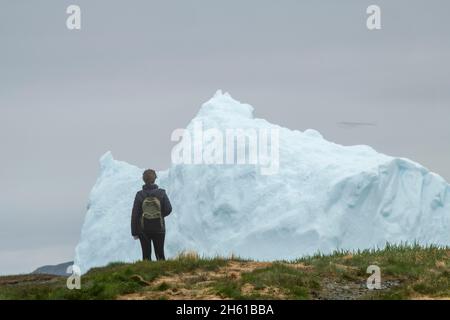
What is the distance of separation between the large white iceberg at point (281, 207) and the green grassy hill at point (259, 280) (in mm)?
51874

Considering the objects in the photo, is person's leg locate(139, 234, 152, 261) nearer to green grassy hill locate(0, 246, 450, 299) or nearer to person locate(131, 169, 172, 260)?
person locate(131, 169, 172, 260)

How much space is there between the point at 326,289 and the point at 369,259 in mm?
3186

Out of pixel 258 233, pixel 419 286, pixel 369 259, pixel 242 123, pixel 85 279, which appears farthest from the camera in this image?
pixel 242 123

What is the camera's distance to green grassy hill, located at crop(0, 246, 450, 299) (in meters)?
18.3

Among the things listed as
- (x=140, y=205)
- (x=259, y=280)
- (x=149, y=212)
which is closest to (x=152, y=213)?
(x=149, y=212)

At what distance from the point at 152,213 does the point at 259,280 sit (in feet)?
15.4

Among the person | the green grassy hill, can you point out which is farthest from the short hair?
the green grassy hill

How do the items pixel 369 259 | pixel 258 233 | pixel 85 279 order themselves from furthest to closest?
pixel 258 233, pixel 369 259, pixel 85 279

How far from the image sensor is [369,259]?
21.6 metres

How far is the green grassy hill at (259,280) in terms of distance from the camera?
18297mm

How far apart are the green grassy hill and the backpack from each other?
1151 millimetres

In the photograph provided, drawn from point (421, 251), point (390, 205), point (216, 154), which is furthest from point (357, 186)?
point (421, 251)

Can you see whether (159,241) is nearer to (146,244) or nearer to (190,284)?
A: (146,244)

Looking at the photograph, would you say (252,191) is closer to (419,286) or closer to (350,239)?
(350,239)
